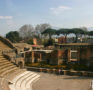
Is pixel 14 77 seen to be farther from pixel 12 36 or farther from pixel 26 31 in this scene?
pixel 26 31

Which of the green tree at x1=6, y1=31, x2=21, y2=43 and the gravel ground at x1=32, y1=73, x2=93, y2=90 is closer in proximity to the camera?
the gravel ground at x1=32, y1=73, x2=93, y2=90

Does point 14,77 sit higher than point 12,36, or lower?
lower

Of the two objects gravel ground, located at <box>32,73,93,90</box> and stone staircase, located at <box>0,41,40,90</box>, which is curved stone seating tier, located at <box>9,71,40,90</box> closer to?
A: stone staircase, located at <box>0,41,40,90</box>

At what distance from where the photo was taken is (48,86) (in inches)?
551

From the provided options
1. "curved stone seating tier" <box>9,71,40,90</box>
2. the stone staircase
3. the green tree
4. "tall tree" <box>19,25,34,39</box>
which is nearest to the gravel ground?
"curved stone seating tier" <box>9,71,40,90</box>

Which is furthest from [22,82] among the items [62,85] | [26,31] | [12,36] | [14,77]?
[26,31]

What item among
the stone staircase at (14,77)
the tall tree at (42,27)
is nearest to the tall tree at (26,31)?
the tall tree at (42,27)

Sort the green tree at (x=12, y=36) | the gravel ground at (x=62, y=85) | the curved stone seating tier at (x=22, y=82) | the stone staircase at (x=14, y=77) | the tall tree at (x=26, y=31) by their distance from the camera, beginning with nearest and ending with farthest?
the curved stone seating tier at (x=22, y=82)
the stone staircase at (x=14, y=77)
the gravel ground at (x=62, y=85)
the green tree at (x=12, y=36)
the tall tree at (x=26, y=31)

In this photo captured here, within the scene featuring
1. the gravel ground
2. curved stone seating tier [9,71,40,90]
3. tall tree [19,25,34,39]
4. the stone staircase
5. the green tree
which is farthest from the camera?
tall tree [19,25,34,39]

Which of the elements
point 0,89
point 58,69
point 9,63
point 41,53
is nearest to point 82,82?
point 58,69

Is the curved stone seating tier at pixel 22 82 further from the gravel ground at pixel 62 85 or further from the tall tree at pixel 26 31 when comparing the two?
the tall tree at pixel 26 31

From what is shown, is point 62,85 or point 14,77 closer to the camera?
point 14,77

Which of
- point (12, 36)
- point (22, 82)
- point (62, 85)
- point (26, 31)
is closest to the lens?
point (22, 82)

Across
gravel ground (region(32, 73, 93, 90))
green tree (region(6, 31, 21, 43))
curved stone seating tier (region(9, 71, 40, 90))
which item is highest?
green tree (region(6, 31, 21, 43))
